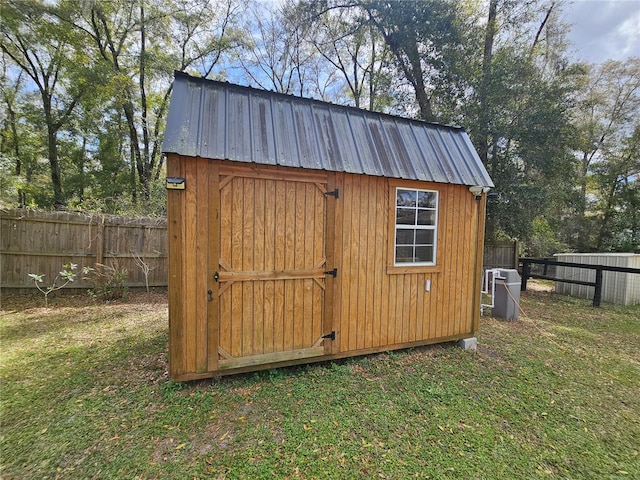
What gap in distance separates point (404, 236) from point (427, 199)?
2.06 feet

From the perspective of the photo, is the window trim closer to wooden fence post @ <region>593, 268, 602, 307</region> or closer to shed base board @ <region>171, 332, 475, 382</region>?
shed base board @ <region>171, 332, 475, 382</region>

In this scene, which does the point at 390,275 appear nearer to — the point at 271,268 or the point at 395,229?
the point at 395,229

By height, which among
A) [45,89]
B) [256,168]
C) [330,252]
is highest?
[45,89]

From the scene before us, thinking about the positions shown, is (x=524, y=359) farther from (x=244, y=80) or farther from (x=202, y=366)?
(x=244, y=80)

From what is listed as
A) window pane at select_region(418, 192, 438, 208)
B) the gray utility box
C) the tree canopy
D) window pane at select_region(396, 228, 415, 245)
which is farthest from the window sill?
the tree canopy

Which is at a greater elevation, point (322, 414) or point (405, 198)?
point (405, 198)

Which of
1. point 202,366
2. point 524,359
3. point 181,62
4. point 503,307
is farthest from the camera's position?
point 181,62

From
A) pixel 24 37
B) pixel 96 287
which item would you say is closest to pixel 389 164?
pixel 96 287

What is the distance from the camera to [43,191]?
11.8 meters

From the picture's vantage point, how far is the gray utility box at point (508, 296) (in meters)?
5.68

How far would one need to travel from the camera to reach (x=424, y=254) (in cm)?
403

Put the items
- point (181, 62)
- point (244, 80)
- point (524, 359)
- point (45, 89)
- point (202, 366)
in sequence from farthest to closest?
point (244, 80)
point (181, 62)
point (45, 89)
point (524, 359)
point (202, 366)

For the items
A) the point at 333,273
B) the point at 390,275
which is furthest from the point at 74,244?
the point at 390,275

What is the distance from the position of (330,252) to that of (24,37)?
14.6 metres
